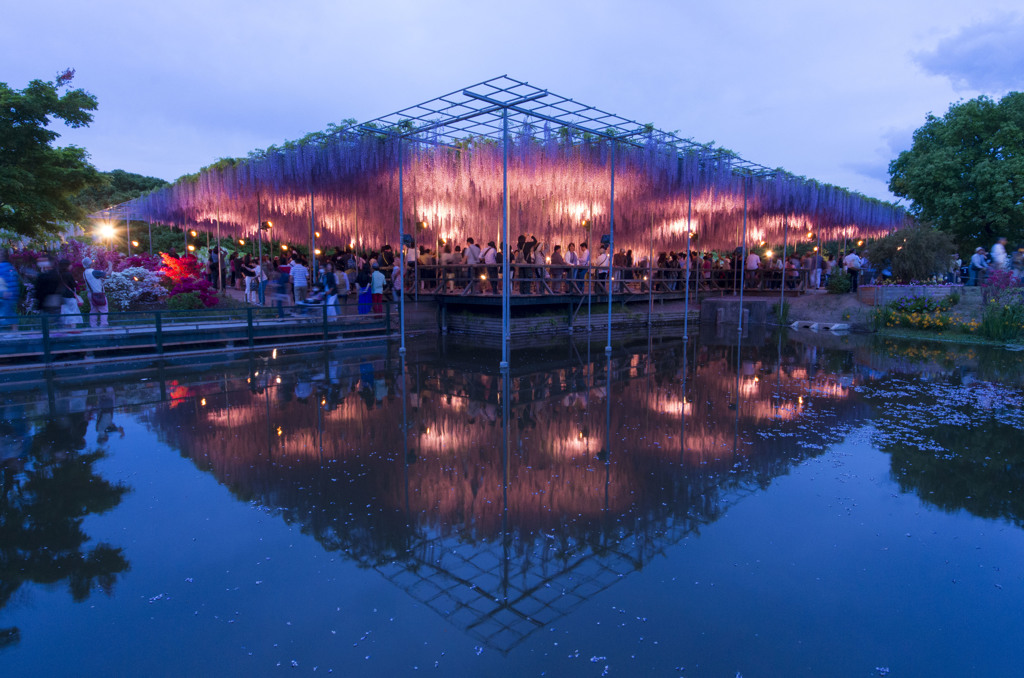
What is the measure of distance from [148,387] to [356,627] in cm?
668

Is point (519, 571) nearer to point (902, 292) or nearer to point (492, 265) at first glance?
point (492, 265)

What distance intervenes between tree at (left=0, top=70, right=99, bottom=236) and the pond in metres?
11.6

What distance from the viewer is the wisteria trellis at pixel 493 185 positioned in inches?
486

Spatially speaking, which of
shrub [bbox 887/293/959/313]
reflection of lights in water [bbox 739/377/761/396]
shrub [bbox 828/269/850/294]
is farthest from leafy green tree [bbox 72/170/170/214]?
shrub [bbox 887/293/959/313]

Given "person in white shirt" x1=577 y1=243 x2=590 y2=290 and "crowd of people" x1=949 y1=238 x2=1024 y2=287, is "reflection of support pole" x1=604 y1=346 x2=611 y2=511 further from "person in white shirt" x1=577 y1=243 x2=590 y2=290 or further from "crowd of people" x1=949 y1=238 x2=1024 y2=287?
"crowd of people" x1=949 y1=238 x2=1024 y2=287

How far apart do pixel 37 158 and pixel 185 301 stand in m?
6.26

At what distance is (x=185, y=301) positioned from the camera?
14484 mm

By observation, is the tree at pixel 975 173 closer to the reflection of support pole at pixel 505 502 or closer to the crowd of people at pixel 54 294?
the reflection of support pole at pixel 505 502

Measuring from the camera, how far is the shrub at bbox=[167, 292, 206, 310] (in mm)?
14453

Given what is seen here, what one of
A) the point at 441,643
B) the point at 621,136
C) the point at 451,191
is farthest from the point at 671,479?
the point at 451,191

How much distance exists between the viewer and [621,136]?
39.4 ft

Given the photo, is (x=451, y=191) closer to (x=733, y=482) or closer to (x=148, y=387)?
(x=148, y=387)

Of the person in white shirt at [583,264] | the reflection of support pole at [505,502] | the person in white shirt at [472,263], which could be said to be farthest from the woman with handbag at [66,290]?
the person in white shirt at [583,264]

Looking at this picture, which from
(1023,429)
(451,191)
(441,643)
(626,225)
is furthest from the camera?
(626,225)
